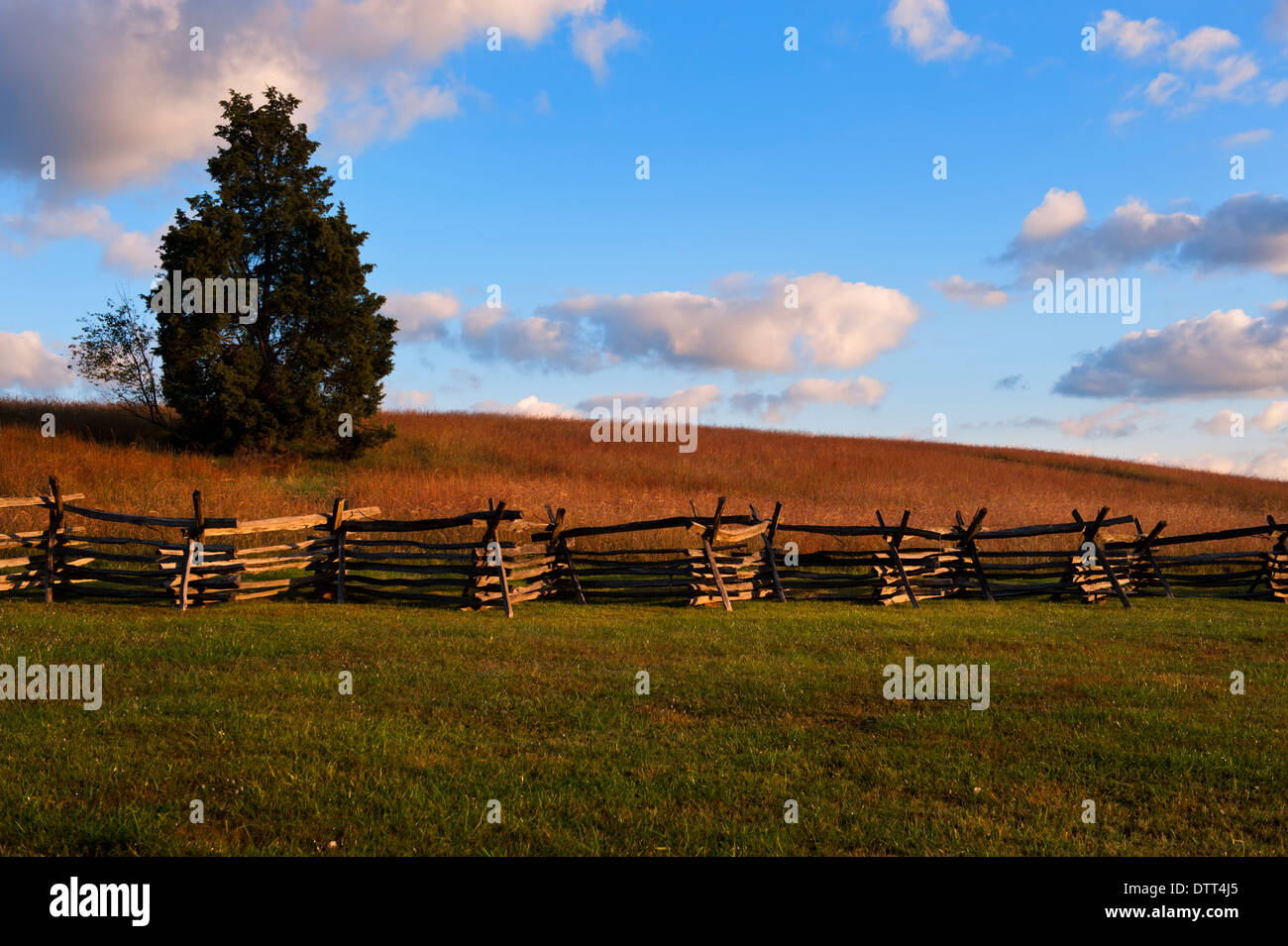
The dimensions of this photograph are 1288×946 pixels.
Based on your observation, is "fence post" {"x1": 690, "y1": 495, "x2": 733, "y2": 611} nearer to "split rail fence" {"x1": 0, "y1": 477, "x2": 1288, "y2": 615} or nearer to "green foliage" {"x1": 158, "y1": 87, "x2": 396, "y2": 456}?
"split rail fence" {"x1": 0, "y1": 477, "x2": 1288, "y2": 615}

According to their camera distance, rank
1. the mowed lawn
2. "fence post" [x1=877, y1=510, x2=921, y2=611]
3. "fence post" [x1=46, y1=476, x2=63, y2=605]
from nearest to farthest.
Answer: the mowed lawn
"fence post" [x1=46, y1=476, x2=63, y2=605]
"fence post" [x1=877, y1=510, x2=921, y2=611]

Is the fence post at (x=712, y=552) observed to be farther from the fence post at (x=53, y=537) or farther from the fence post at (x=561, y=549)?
the fence post at (x=53, y=537)

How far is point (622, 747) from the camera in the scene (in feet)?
21.2

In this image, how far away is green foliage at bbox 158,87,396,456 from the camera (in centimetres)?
2806

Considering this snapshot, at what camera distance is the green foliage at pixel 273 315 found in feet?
92.1

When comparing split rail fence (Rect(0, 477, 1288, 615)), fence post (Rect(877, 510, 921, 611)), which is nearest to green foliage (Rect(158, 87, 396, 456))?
split rail fence (Rect(0, 477, 1288, 615))

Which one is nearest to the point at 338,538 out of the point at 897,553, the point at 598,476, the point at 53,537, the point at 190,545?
the point at 190,545

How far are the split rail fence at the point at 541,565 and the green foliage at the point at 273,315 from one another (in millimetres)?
9624

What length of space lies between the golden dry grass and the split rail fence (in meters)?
3.58

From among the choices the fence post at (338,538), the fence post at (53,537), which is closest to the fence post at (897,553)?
the fence post at (338,538)

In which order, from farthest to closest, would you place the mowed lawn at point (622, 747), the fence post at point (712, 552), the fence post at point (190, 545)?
the fence post at point (712, 552) → the fence post at point (190, 545) → the mowed lawn at point (622, 747)

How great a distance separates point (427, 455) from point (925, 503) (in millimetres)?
18242
